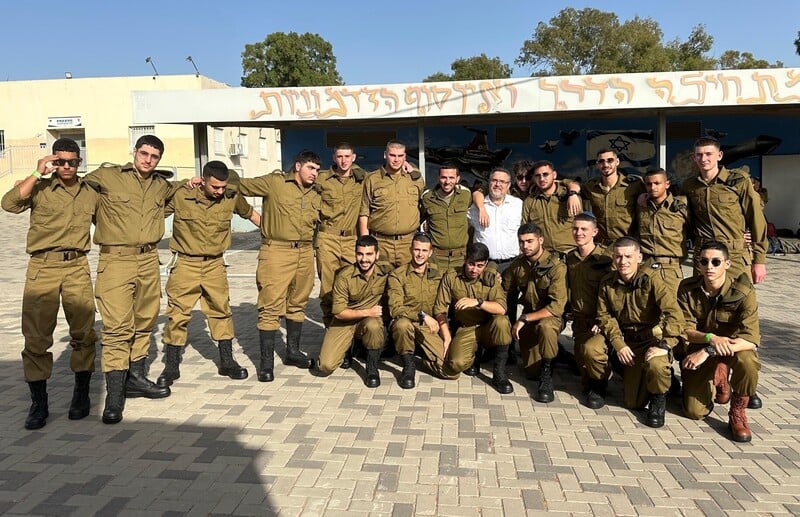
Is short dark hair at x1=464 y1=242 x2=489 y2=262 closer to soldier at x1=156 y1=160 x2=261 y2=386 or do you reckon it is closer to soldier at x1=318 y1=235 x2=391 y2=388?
soldier at x1=318 y1=235 x2=391 y2=388

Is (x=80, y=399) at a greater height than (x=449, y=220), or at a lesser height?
lesser

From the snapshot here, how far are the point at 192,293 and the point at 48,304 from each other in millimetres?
1076

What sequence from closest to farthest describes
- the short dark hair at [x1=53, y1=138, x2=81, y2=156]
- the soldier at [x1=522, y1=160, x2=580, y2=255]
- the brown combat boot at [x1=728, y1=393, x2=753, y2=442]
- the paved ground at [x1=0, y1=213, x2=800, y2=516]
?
the paved ground at [x1=0, y1=213, x2=800, y2=516] < the brown combat boot at [x1=728, y1=393, x2=753, y2=442] < the short dark hair at [x1=53, y1=138, x2=81, y2=156] < the soldier at [x1=522, y1=160, x2=580, y2=255]

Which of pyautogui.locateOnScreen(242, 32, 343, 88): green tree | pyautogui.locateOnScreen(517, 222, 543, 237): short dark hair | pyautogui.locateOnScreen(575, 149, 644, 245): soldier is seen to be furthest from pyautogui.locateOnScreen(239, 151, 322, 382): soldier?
pyautogui.locateOnScreen(242, 32, 343, 88): green tree

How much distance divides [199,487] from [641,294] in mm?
3054

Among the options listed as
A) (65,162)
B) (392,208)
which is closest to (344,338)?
(392,208)

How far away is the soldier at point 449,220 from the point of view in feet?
17.5

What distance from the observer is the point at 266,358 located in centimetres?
496

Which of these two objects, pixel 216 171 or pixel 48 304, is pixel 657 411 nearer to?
pixel 216 171

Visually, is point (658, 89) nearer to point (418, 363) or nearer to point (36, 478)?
point (418, 363)

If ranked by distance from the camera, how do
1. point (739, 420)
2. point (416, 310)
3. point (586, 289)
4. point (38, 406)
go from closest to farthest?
point (739, 420) < point (38, 406) < point (586, 289) < point (416, 310)

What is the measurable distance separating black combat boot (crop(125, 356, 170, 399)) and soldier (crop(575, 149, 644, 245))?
377cm

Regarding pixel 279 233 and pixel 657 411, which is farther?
pixel 279 233

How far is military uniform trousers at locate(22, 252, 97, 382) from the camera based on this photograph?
3924 mm
